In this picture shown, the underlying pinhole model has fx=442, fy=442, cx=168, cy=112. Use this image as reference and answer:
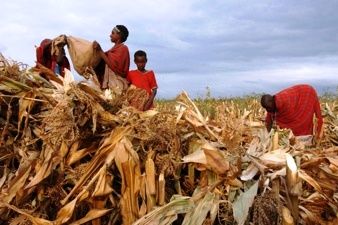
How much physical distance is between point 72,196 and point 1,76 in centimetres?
78

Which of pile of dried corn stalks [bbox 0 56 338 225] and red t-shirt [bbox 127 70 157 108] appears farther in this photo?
red t-shirt [bbox 127 70 157 108]

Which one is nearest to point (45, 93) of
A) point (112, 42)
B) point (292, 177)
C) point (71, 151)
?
point (71, 151)

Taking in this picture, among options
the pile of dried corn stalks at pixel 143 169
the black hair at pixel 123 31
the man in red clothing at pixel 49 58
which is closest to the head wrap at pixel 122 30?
the black hair at pixel 123 31

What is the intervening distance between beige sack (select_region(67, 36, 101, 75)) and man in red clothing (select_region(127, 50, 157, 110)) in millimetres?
1333

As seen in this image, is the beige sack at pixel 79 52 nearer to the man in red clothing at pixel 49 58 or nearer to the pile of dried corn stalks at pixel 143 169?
the man in red clothing at pixel 49 58

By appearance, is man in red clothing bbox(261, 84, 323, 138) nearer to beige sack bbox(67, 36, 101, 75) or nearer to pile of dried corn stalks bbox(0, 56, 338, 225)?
beige sack bbox(67, 36, 101, 75)

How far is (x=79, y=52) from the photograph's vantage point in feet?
11.9

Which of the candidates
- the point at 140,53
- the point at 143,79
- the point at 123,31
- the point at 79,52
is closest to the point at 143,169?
the point at 79,52

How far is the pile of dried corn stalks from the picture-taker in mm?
1852

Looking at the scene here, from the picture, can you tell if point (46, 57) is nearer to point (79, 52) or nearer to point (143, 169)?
point (79, 52)

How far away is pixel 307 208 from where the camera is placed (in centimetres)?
192

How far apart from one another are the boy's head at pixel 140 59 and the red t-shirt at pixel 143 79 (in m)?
0.08

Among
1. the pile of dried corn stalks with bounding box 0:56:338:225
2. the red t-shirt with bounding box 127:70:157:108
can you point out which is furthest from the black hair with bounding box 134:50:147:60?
the pile of dried corn stalks with bounding box 0:56:338:225

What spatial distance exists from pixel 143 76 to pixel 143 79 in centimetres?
4
